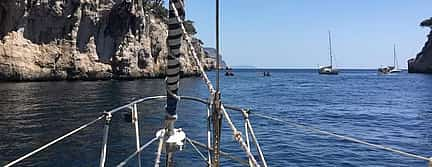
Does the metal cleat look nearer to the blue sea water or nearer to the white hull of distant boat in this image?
the blue sea water

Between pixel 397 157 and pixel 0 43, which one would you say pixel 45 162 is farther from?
pixel 0 43

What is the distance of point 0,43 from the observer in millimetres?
57406

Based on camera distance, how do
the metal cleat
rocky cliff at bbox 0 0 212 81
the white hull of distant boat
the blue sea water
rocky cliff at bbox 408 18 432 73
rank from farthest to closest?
1. the white hull of distant boat
2. rocky cliff at bbox 408 18 432 73
3. rocky cliff at bbox 0 0 212 81
4. the blue sea water
5. the metal cleat

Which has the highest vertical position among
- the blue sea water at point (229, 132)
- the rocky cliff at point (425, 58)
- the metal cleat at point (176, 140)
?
the rocky cliff at point (425, 58)

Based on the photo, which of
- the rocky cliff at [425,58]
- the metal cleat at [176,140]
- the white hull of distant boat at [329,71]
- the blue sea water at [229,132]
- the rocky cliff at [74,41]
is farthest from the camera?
the white hull of distant boat at [329,71]

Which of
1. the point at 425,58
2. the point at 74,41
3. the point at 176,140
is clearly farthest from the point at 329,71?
the point at 176,140

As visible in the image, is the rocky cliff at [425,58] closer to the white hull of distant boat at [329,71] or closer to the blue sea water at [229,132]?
the white hull of distant boat at [329,71]

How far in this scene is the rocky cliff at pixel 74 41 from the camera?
59125mm

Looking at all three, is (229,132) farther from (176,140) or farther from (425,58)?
(425,58)

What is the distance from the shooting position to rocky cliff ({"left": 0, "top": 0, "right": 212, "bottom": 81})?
59.1 meters

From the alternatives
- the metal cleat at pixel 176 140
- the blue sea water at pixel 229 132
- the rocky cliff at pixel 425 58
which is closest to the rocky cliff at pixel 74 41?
the blue sea water at pixel 229 132

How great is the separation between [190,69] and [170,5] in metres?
91.2

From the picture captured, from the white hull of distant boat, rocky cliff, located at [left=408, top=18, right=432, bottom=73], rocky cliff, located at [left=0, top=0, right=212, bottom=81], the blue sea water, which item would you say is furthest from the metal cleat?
the white hull of distant boat

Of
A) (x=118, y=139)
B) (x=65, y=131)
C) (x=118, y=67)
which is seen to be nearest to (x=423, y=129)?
(x=118, y=139)
